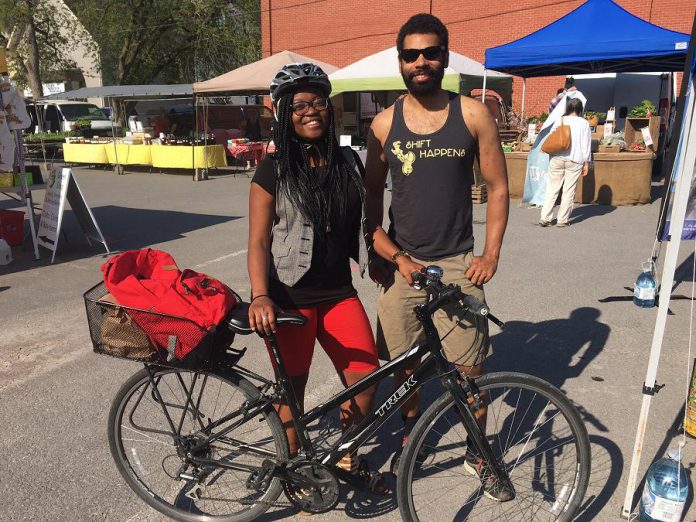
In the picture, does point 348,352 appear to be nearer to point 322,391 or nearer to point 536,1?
point 322,391

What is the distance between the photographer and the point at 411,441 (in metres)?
2.19

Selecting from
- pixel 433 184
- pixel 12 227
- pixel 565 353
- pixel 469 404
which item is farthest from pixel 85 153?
pixel 469 404

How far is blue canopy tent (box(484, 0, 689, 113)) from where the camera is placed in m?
9.34

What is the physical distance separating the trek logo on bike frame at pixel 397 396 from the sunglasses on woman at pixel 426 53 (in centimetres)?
131

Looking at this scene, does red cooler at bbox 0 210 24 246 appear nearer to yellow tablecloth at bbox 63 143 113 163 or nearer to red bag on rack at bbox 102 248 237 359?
red bag on rack at bbox 102 248 237 359

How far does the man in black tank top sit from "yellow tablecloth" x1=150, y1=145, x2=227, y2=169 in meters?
13.3

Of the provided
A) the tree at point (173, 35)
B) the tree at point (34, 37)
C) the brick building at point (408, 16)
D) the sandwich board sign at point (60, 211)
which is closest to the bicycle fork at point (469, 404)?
the sandwich board sign at point (60, 211)

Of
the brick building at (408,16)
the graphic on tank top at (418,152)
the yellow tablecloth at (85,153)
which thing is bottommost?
the yellow tablecloth at (85,153)

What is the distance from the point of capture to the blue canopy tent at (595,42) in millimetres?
9344

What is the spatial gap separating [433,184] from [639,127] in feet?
46.0

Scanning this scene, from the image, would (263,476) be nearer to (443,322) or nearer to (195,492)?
(195,492)

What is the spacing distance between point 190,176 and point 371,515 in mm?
14604

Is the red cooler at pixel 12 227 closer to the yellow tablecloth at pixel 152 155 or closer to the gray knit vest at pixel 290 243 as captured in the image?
the gray knit vest at pixel 290 243

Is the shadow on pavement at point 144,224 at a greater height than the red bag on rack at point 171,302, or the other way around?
the red bag on rack at point 171,302
